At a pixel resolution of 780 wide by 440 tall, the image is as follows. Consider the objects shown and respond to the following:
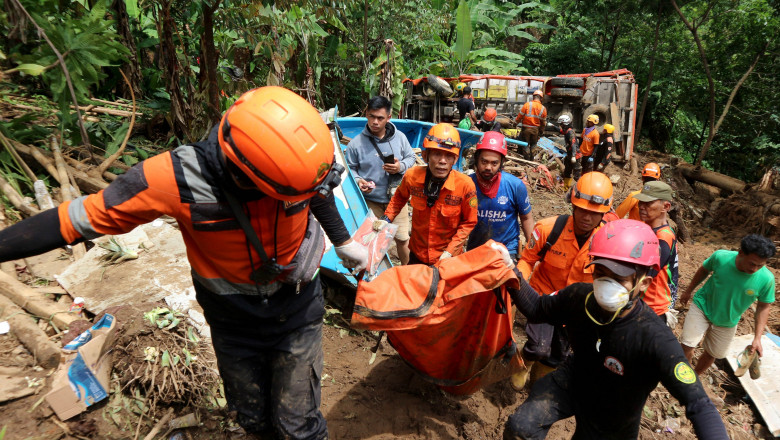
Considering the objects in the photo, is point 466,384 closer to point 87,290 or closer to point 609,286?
point 609,286

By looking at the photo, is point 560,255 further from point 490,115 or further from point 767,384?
point 490,115

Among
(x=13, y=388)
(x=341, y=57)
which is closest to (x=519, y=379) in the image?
(x=13, y=388)

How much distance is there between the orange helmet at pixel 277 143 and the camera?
1700 mm

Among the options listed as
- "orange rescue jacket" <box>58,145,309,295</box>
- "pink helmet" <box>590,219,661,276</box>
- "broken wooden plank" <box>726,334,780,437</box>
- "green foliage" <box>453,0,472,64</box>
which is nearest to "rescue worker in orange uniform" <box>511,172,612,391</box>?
"pink helmet" <box>590,219,661,276</box>

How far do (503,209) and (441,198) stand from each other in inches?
24.6

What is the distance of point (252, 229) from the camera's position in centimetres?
196

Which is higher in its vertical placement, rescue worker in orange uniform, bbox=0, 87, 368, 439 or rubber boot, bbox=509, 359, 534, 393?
rescue worker in orange uniform, bbox=0, 87, 368, 439

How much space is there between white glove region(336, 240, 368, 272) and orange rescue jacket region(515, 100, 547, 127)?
29.9ft

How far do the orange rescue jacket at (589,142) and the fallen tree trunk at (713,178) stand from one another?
147 inches

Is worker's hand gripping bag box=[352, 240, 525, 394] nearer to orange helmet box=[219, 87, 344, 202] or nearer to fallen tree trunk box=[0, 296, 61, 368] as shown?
orange helmet box=[219, 87, 344, 202]

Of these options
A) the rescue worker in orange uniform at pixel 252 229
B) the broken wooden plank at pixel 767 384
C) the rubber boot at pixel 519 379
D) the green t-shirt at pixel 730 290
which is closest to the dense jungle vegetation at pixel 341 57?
the rescue worker in orange uniform at pixel 252 229

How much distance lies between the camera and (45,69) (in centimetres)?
390

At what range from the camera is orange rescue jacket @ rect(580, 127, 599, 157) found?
974 cm

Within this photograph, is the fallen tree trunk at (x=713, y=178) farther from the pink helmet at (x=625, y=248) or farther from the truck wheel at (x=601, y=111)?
the pink helmet at (x=625, y=248)
